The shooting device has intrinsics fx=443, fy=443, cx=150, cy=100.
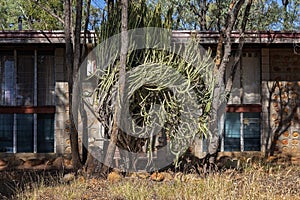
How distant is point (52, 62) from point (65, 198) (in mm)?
6324

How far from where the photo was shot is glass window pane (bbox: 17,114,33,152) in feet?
38.9

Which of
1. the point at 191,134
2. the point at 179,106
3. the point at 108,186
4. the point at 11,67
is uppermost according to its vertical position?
the point at 11,67

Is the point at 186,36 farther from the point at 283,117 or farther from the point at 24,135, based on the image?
the point at 24,135

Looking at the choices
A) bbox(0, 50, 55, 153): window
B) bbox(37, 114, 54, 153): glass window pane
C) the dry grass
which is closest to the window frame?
the dry grass

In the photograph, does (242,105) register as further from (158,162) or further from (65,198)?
(65,198)

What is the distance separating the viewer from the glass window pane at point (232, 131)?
39.9 ft

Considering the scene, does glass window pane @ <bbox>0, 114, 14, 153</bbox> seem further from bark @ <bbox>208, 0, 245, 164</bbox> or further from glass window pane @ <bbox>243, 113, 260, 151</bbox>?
glass window pane @ <bbox>243, 113, 260, 151</bbox>

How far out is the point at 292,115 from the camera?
12164mm

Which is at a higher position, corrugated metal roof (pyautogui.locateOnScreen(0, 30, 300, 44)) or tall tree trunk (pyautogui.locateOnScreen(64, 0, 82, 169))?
corrugated metal roof (pyautogui.locateOnScreen(0, 30, 300, 44))

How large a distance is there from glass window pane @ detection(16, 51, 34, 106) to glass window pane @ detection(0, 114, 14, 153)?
536 mm

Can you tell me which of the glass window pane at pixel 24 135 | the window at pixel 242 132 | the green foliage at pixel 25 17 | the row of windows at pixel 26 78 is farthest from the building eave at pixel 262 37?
the green foliage at pixel 25 17

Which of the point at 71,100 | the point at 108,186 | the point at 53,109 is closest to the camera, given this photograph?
the point at 108,186

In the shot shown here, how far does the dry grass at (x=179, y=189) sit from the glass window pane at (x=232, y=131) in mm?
4490

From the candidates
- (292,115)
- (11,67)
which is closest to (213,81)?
(292,115)
